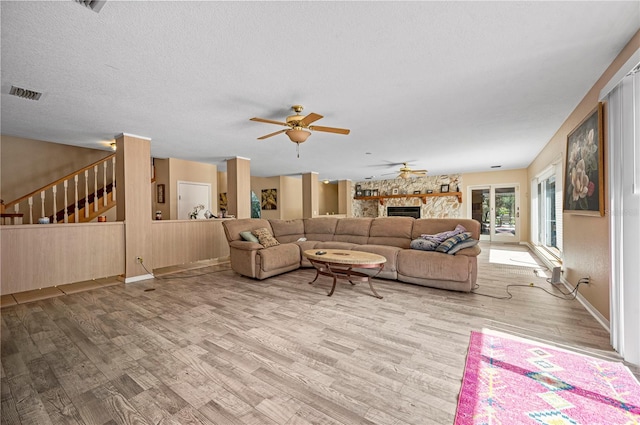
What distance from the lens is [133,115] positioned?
11.3 feet

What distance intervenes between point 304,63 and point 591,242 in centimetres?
346

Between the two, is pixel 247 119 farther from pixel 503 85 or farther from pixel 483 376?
pixel 483 376

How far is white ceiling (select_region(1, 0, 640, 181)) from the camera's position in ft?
5.53

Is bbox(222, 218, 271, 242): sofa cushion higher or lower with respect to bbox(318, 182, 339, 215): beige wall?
lower

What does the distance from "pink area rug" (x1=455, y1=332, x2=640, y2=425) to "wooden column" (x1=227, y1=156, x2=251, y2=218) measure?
17.5 feet

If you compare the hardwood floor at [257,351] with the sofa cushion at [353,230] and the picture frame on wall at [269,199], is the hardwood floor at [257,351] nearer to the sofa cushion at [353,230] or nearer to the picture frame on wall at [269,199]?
the sofa cushion at [353,230]

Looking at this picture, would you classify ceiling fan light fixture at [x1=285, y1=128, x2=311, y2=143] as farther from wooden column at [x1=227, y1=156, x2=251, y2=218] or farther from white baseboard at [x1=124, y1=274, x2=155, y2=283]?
white baseboard at [x1=124, y1=274, x2=155, y2=283]

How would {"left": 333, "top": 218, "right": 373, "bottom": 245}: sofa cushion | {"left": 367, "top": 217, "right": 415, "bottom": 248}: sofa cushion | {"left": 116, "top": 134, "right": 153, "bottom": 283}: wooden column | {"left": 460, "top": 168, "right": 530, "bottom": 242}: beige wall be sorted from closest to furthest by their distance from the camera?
{"left": 116, "top": 134, "right": 153, "bottom": 283}: wooden column
{"left": 367, "top": 217, "right": 415, "bottom": 248}: sofa cushion
{"left": 333, "top": 218, "right": 373, "bottom": 245}: sofa cushion
{"left": 460, "top": 168, "right": 530, "bottom": 242}: beige wall

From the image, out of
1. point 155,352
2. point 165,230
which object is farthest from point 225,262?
point 155,352

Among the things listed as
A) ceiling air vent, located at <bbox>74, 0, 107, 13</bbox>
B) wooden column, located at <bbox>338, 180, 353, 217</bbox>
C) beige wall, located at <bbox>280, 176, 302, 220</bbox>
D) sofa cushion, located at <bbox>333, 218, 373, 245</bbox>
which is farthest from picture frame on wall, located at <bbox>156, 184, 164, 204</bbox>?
wooden column, located at <bbox>338, 180, 353, 217</bbox>

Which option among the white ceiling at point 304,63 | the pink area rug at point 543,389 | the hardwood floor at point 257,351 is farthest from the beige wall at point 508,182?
the pink area rug at point 543,389

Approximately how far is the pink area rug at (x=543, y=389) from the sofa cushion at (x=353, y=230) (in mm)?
3241

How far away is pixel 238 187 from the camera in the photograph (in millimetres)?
6141

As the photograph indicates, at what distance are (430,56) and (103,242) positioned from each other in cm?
505
